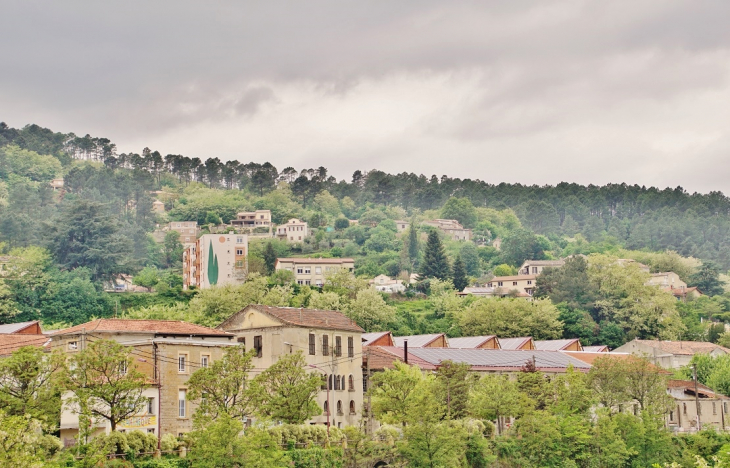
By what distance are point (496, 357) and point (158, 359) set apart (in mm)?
34471

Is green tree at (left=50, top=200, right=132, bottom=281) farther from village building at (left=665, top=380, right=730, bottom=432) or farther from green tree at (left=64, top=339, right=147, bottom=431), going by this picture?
green tree at (left=64, top=339, right=147, bottom=431)

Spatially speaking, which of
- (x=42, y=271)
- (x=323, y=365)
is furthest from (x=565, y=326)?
(x=42, y=271)

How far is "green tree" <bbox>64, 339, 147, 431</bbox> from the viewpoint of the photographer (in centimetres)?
4272

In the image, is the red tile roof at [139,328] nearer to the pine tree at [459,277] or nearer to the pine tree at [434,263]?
the pine tree at [434,263]

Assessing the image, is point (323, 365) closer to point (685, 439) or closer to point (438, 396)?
point (438, 396)

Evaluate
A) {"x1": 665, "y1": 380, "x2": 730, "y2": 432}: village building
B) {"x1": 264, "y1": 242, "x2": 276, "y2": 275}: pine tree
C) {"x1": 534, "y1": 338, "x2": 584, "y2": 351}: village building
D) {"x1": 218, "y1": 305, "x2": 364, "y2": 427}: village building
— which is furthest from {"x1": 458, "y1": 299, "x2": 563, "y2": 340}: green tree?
{"x1": 264, "y1": 242, "x2": 276, "y2": 275}: pine tree

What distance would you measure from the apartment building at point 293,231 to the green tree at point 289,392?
122 meters

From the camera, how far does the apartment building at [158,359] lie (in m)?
46.6

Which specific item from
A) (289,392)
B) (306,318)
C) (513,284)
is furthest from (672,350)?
(289,392)

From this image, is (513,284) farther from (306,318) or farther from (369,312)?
(306,318)

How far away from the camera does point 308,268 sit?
472 feet

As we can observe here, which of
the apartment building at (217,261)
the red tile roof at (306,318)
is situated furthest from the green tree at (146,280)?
the red tile roof at (306,318)

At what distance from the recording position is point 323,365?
6228 cm

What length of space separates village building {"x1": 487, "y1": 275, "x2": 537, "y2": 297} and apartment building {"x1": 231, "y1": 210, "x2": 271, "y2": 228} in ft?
170
